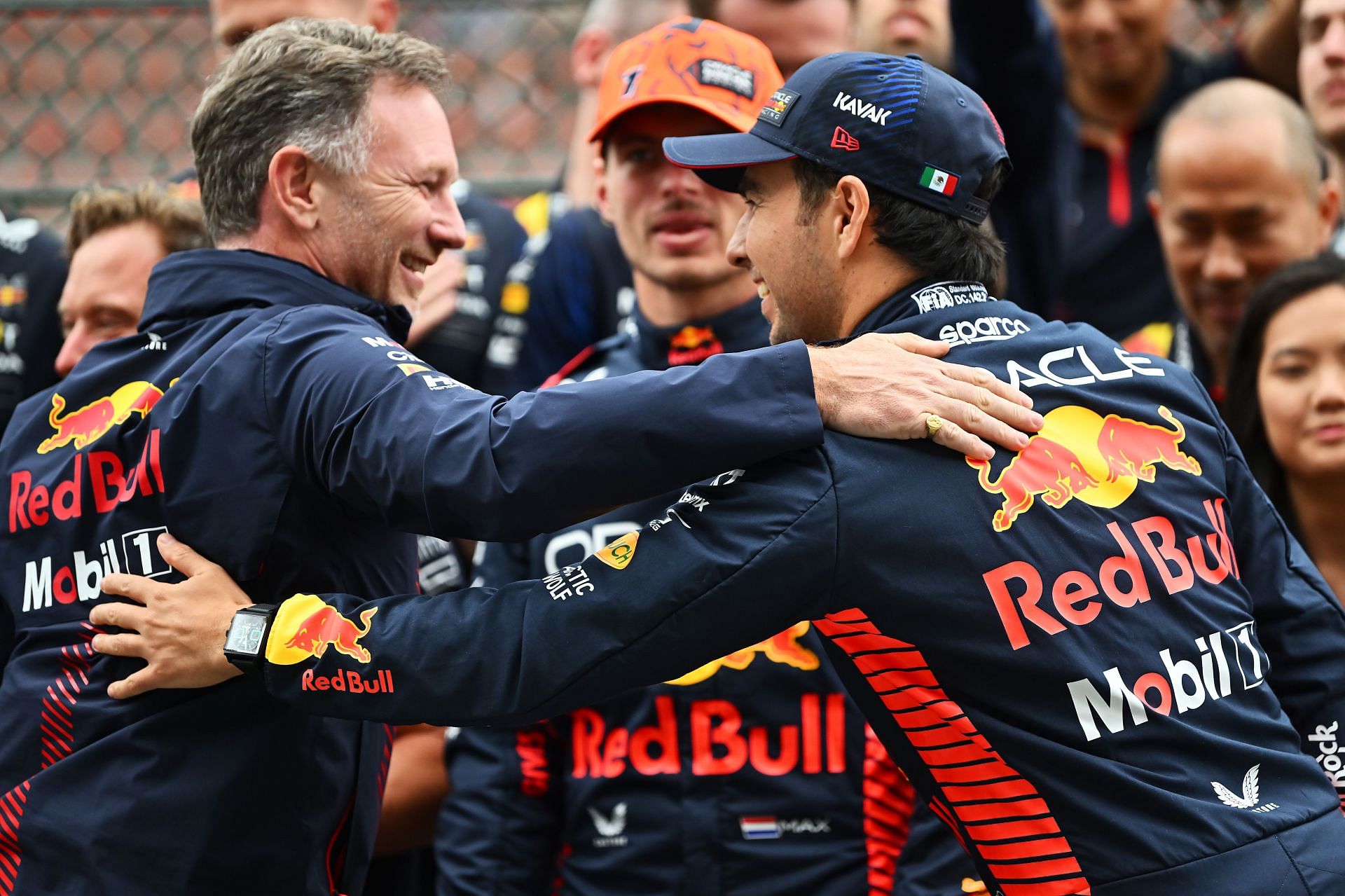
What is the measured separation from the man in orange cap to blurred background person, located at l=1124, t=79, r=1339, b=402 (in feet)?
4.72

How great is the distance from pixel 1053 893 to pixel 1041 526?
1.70 feet

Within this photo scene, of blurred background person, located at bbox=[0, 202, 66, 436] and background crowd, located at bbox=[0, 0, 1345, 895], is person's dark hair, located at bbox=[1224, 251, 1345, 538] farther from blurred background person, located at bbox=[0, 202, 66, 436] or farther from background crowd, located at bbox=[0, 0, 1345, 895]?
blurred background person, located at bbox=[0, 202, 66, 436]

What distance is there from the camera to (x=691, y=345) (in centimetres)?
321

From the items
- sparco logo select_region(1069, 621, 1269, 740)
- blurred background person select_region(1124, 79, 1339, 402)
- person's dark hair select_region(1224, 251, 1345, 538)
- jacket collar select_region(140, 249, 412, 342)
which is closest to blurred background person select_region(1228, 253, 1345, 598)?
person's dark hair select_region(1224, 251, 1345, 538)

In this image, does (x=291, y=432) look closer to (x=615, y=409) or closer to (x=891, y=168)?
(x=615, y=409)

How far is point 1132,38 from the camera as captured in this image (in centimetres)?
493

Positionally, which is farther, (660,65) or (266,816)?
(660,65)

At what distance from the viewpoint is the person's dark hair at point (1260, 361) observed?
353 cm

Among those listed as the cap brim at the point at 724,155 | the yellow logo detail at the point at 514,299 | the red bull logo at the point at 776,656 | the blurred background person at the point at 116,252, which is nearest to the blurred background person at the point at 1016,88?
the yellow logo detail at the point at 514,299

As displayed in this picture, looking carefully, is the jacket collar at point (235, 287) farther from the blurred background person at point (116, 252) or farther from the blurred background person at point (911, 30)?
the blurred background person at point (911, 30)

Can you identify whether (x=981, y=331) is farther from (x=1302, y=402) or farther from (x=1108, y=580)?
(x=1302, y=402)

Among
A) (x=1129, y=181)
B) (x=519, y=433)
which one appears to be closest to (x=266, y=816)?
(x=519, y=433)

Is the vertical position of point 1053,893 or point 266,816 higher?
point 1053,893

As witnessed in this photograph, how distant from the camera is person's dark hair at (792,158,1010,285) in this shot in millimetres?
2340
